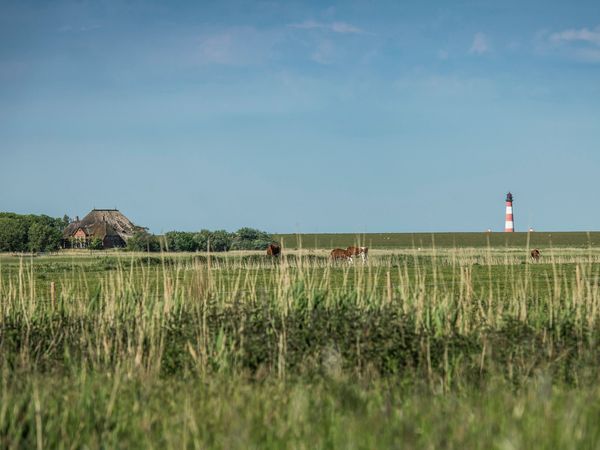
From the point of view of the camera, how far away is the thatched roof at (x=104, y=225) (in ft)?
372

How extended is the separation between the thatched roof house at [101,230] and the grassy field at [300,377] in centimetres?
9938

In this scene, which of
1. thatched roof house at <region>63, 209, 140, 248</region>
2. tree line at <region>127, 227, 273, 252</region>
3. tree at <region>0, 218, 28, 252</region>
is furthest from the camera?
thatched roof house at <region>63, 209, 140, 248</region>

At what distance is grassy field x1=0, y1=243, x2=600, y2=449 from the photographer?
262 inches

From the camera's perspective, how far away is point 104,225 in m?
114

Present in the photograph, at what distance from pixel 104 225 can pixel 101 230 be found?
1.13 m

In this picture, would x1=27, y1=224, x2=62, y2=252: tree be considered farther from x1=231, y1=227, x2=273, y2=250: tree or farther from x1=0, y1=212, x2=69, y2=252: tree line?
x1=231, y1=227, x2=273, y2=250: tree

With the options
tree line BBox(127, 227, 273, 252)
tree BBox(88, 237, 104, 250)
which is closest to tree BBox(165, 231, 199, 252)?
tree line BBox(127, 227, 273, 252)

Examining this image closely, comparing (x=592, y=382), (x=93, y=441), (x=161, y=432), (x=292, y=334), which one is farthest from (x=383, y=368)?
(x=93, y=441)

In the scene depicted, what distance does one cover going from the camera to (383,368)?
10.6 metres

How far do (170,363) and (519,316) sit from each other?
545cm

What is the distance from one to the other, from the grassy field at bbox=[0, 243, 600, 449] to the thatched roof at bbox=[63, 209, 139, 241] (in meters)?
102

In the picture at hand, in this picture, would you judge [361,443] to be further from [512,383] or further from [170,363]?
[170,363]

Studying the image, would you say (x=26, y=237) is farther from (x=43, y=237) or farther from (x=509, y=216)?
(x=509, y=216)

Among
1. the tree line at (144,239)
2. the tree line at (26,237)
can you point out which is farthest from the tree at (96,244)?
the tree line at (26,237)
